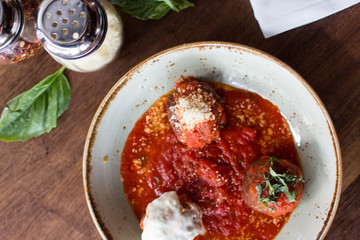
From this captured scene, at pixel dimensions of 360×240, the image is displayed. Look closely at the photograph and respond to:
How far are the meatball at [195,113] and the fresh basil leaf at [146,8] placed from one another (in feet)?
1.45

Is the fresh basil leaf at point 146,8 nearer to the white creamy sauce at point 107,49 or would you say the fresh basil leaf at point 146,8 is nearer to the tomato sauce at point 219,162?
the white creamy sauce at point 107,49

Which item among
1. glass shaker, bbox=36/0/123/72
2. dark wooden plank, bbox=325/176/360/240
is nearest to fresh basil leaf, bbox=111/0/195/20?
glass shaker, bbox=36/0/123/72

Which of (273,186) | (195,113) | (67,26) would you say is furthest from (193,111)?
(67,26)

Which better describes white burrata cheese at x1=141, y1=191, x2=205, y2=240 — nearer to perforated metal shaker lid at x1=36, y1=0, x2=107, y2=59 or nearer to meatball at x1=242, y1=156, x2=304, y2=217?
meatball at x1=242, y1=156, x2=304, y2=217

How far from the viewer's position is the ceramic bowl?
225cm

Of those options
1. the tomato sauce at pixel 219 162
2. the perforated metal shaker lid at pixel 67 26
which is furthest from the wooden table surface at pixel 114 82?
the perforated metal shaker lid at pixel 67 26

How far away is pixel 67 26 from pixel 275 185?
4.72 feet

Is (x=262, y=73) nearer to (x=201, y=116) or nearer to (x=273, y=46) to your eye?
(x=273, y=46)

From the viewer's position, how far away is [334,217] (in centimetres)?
240

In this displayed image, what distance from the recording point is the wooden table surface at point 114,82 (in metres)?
2.42

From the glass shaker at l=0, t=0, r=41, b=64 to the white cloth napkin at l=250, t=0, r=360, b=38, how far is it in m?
1.39

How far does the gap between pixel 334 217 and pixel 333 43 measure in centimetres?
112

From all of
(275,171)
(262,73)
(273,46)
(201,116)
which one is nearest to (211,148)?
(201,116)

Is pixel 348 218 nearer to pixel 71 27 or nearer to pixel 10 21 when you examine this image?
pixel 71 27
